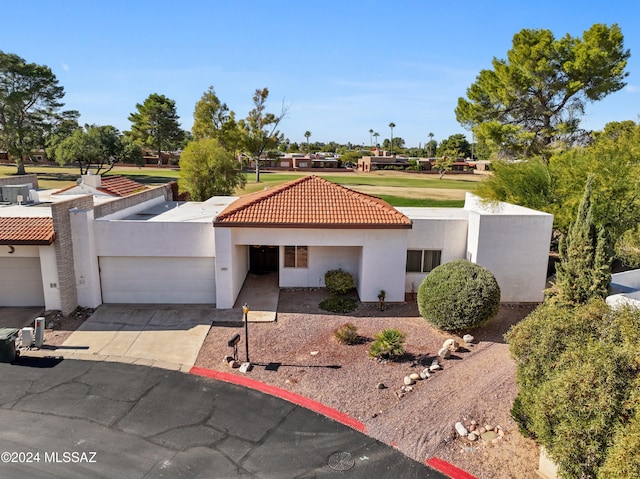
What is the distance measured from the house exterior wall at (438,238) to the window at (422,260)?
0.18 metres

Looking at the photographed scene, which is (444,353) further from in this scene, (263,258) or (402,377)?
(263,258)

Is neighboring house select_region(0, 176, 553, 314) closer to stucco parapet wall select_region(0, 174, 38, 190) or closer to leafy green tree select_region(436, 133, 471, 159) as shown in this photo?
stucco parapet wall select_region(0, 174, 38, 190)

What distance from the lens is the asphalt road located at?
8789mm

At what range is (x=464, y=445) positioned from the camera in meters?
9.55

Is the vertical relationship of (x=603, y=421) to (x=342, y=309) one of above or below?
above

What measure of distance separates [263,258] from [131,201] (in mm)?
6906

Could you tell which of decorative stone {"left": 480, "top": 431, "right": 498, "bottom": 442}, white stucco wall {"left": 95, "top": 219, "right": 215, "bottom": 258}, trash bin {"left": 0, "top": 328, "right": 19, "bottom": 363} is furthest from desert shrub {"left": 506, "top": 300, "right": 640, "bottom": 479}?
trash bin {"left": 0, "top": 328, "right": 19, "bottom": 363}

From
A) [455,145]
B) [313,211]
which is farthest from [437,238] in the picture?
[455,145]

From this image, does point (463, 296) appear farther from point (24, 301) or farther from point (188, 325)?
point (24, 301)

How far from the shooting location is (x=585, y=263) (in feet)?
49.3

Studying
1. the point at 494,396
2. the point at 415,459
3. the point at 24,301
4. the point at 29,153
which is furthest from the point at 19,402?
the point at 29,153

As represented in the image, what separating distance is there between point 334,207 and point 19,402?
40.2 feet

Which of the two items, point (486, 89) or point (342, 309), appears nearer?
point (342, 309)

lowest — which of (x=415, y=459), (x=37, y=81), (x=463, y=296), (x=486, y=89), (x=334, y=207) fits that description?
(x=415, y=459)
